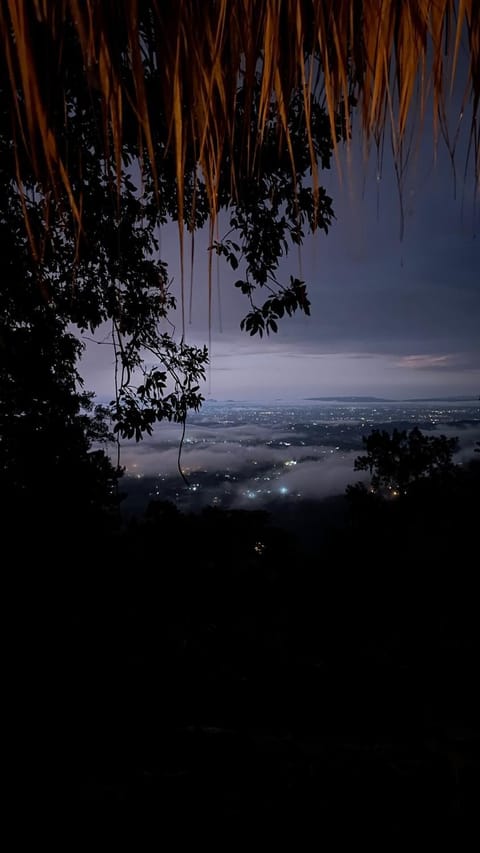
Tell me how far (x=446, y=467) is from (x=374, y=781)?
13.8 metres

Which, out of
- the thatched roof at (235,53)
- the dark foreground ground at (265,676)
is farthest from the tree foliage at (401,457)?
the thatched roof at (235,53)

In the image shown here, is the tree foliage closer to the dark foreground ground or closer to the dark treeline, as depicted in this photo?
the dark treeline

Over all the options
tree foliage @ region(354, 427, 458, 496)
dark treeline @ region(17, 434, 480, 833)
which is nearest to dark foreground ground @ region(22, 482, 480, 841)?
dark treeline @ region(17, 434, 480, 833)

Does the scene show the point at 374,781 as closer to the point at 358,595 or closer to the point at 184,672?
the point at 184,672

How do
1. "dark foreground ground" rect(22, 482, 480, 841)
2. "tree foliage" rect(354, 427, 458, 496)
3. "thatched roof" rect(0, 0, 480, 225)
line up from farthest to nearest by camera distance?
"tree foliage" rect(354, 427, 458, 496) < "dark foreground ground" rect(22, 482, 480, 841) < "thatched roof" rect(0, 0, 480, 225)

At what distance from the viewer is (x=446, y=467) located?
1353 cm

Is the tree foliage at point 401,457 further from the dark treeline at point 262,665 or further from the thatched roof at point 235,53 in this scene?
the thatched roof at point 235,53

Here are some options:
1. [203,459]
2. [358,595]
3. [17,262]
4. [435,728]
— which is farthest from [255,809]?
[203,459]

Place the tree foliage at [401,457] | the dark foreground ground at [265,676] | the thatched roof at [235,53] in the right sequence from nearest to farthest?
1. the thatched roof at [235,53]
2. the dark foreground ground at [265,676]
3. the tree foliage at [401,457]

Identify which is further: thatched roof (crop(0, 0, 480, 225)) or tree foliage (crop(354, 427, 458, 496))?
tree foliage (crop(354, 427, 458, 496))

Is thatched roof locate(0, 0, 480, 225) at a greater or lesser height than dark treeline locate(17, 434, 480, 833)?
greater

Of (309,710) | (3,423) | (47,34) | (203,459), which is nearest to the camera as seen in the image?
(47,34)

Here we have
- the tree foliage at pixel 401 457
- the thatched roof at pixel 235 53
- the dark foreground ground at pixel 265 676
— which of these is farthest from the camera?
the tree foliage at pixel 401 457

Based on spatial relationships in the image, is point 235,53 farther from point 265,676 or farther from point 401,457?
point 401,457
